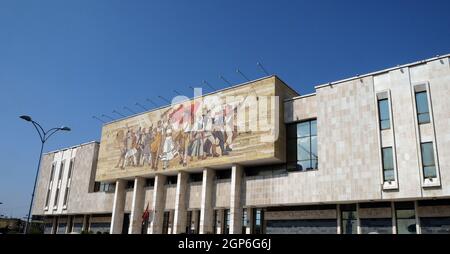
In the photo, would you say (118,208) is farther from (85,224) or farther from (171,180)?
(85,224)

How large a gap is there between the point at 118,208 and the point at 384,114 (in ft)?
114

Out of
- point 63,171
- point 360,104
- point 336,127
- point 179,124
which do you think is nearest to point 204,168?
point 179,124

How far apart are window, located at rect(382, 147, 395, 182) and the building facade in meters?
0.08

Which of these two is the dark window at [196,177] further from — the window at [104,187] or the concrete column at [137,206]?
the window at [104,187]

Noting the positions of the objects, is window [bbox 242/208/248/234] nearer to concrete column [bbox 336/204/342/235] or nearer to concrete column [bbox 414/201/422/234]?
concrete column [bbox 336/204/342/235]

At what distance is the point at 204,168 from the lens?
40.1 m

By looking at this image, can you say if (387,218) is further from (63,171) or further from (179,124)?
(63,171)

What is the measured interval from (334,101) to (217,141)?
41.0 feet

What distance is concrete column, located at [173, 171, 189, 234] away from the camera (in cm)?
4072

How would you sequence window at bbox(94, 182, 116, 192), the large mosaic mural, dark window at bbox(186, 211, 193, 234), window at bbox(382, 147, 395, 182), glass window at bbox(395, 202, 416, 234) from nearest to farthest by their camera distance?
glass window at bbox(395, 202, 416, 234) → window at bbox(382, 147, 395, 182) → the large mosaic mural → dark window at bbox(186, 211, 193, 234) → window at bbox(94, 182, 116, 192)

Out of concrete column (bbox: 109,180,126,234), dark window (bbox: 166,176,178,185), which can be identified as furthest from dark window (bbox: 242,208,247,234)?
concrete column (bbox: 109,180,126,234)

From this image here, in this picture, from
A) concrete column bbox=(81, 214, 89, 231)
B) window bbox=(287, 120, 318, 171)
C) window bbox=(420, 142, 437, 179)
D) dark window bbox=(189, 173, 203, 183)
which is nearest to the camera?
window bbox=(420, 142, 437, 179)

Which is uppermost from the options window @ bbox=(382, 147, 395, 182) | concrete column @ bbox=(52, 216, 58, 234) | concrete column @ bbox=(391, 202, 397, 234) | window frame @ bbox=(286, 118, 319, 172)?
window frame @ bbox=(286, 118, 319, 172)

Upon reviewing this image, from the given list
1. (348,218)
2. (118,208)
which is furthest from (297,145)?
(118,208)
